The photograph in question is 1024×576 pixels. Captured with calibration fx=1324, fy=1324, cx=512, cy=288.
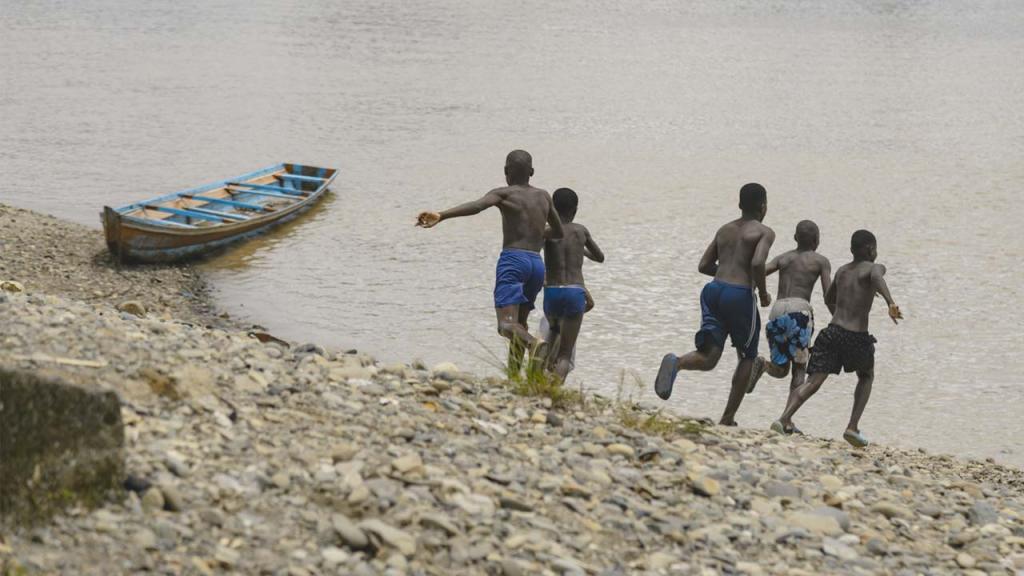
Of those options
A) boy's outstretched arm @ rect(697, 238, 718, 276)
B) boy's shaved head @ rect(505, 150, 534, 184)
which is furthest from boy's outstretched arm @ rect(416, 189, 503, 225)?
boy's outstretched arm @ rect(697, 238, 718, 276)

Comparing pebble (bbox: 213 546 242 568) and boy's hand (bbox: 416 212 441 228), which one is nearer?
pebble (bbox: 213 546 242 568)

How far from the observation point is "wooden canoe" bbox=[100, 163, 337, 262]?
682 inches

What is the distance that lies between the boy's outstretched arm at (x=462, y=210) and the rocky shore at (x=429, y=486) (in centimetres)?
107

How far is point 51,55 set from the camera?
4359cm

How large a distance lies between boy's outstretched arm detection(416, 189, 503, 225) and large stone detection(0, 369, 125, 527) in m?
3.62

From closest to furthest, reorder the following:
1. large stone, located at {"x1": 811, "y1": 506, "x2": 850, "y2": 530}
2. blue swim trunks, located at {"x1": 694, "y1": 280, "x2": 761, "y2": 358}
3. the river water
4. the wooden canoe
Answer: large stone, located at {"x1": 811, "y1": 506, "x2": 850, "y2": 530}, blue swim trunks, located at {"x1": 694, "y1": 280, "x2": 761, "y2": 358}, the river water, the wooden canoe

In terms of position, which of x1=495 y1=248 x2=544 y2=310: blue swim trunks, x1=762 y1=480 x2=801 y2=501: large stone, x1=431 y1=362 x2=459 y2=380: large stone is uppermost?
x1=495 y1=248 x2=544 y2=310: blue swim trunks

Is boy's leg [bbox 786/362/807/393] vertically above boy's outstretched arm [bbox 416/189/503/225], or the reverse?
boy's outstretched arm [bbox 416/189/503/225]

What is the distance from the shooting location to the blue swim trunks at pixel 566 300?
9.96 metres

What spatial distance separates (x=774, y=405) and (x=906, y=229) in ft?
32.5

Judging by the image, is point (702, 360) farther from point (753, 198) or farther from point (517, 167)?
point (517, 167)

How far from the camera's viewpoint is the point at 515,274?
9.78 metres

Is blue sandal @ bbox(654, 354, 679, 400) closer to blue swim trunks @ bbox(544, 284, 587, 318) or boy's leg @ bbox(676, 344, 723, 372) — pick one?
boy's leg @ bbox(676, 344, 723, 372)

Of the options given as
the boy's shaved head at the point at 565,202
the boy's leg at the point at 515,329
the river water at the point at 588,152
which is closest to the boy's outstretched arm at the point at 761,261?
the boy's shaved head at the point at 565,202
